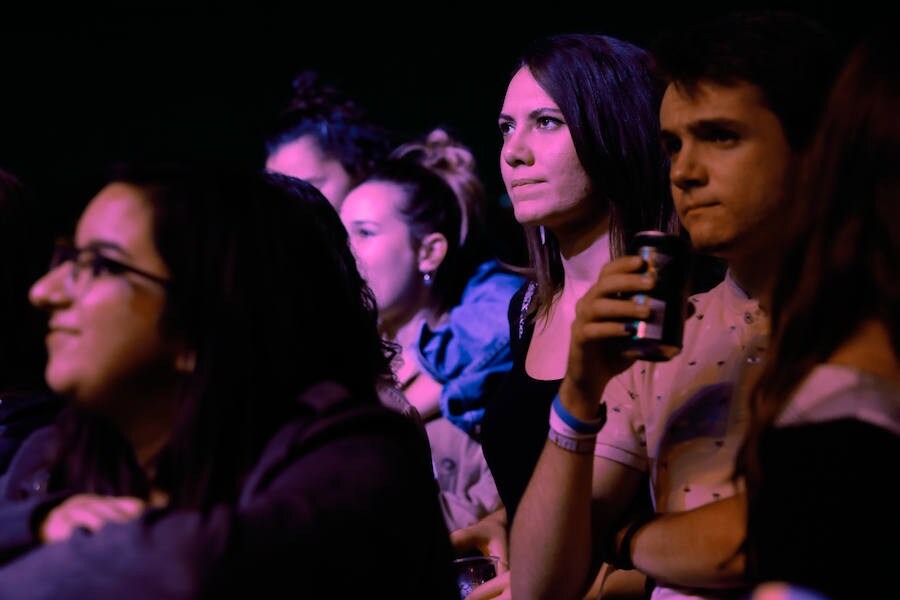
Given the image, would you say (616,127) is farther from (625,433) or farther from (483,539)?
(483,539)

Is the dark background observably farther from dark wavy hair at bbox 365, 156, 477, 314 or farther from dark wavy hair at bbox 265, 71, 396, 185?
dark wavy hair at bbox 365, 156, 477, 314

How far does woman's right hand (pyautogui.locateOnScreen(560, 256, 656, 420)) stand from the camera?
4.44 ft

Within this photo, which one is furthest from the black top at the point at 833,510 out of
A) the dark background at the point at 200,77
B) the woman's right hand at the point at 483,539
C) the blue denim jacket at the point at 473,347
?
the dark background at the point at 200,77

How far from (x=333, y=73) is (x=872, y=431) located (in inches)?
155

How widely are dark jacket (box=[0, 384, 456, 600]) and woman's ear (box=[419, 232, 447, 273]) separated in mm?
1848

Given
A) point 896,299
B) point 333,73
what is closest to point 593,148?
point 896,299

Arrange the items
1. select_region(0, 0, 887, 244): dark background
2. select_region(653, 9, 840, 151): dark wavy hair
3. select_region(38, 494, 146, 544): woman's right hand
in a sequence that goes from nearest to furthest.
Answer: select_region(38, 494, 146, 544): woman's right hand
select_region(653, 9, 840, 151): dark wavy hair
select_region(0, 0, 887, 244): dark background

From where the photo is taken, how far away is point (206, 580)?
1.12 m

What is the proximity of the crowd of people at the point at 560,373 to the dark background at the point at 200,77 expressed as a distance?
8.12 feet

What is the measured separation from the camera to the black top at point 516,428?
196 centimetres

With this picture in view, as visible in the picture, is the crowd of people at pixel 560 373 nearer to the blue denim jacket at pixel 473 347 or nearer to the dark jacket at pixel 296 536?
the dark jacket at pixel 296 536

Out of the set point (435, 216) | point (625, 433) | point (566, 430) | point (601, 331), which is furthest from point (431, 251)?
point (601, 331)

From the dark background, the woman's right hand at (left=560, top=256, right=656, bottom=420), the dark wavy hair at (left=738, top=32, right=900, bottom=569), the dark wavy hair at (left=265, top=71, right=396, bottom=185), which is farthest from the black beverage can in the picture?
the dark background

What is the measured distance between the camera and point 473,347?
2908 millimetres
